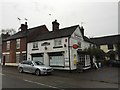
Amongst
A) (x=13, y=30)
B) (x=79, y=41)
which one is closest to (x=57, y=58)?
(x=79, y=41)

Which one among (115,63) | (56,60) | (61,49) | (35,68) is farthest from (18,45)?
(115,63)

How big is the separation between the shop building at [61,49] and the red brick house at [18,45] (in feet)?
4.87

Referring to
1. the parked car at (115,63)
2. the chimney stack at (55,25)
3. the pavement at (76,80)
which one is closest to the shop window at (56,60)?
the chimney stack at (55,25)

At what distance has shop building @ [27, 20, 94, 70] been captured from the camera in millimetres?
24614

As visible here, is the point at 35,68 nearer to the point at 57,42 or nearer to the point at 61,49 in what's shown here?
the point at 61,49

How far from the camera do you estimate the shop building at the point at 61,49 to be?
2461 cm

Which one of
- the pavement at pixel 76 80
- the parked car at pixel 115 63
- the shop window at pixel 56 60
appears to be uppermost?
the shop window at pixel 56 60

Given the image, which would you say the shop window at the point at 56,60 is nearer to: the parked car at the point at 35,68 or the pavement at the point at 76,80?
the parked car at the point at 35,68

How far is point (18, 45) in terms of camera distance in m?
33.0

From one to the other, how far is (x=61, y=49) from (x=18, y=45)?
1129cm

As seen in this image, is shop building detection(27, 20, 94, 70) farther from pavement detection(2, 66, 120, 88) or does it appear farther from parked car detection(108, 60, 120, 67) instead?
parked car detection(108, 60, 120, 67)

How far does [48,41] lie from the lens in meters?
27.4

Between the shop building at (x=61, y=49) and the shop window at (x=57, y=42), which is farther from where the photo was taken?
the shop window at (x=57, y=42)

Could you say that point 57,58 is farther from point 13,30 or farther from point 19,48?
point 13,30
